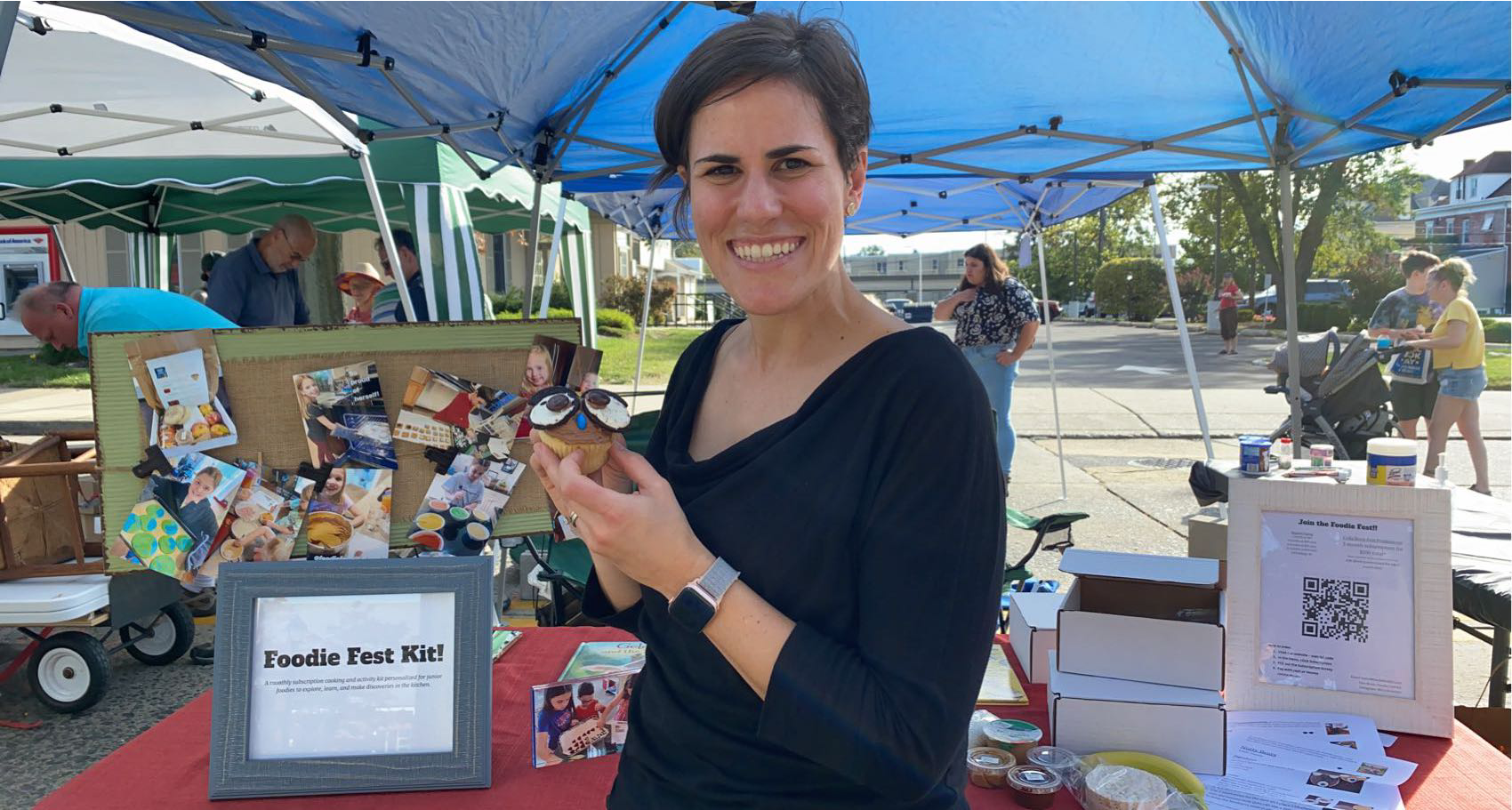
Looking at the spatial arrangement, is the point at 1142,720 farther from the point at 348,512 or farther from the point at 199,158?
the point at 199,158

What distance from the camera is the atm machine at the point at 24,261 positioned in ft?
54.5

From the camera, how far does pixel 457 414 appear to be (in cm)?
212

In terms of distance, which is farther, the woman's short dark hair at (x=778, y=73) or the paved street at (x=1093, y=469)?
the paved street at (x=1093, y=469)

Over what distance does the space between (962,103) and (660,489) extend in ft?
12.2

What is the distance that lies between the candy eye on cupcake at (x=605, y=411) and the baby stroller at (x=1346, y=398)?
7595 millimetres

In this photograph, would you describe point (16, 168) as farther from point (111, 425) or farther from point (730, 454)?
point (730, 454)

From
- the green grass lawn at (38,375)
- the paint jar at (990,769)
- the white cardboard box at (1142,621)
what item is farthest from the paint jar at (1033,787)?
the green grass lawn at (38,375)

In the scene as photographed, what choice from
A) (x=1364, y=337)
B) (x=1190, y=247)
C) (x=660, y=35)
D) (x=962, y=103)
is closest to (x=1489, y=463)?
(x=1364, y=337)

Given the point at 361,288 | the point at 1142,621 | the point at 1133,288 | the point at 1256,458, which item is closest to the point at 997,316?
the point at 1256,458

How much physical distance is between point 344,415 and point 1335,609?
2.10 m

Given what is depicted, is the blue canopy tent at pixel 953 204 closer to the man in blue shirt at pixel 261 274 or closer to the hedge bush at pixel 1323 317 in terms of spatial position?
the man in blue shirt at pixel 261 274

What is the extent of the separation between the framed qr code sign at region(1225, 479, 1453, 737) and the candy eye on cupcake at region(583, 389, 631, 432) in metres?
1.31

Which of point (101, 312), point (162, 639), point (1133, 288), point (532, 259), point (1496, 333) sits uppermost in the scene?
point (1133, 288)

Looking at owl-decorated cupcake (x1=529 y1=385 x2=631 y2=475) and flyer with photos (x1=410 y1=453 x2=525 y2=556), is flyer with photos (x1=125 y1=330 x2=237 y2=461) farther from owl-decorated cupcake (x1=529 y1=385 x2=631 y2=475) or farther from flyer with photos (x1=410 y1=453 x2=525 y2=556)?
owl-decorated cupcake (x1=529 y1=385 x2=631 y2=475)
